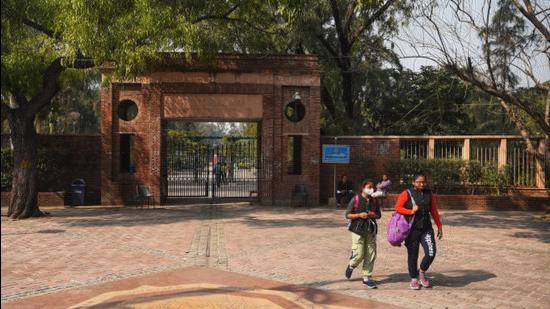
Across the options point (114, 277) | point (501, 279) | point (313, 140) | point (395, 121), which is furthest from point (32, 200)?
point (395, 121)

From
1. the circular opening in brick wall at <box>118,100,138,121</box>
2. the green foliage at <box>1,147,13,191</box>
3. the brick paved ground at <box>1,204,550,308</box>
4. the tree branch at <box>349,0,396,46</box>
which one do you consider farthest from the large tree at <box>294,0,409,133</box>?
the green foliage at <box>1,147,13,191</box>

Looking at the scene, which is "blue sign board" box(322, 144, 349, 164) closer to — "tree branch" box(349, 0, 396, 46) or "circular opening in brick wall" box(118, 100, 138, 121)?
"tree branch" box(349, 0, 396, 46)

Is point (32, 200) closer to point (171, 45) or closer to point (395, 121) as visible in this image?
point (171, 45)

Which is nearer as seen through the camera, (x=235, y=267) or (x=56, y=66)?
(x=235, y=267)

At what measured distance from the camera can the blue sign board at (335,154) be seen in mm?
18089

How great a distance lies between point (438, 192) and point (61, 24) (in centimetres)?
1373

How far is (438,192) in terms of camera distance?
61.9ft

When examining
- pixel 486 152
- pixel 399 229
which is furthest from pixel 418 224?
pixel 486 152

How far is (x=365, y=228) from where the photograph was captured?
7.39 m

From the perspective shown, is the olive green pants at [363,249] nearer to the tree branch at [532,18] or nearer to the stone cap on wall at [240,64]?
the tree branch at [532,18]

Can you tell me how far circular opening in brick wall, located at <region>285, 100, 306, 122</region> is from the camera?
18984mm

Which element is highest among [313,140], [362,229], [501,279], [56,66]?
[56,66]

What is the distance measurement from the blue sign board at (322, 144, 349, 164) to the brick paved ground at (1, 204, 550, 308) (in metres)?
2.91

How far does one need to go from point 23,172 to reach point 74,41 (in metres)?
4.40
